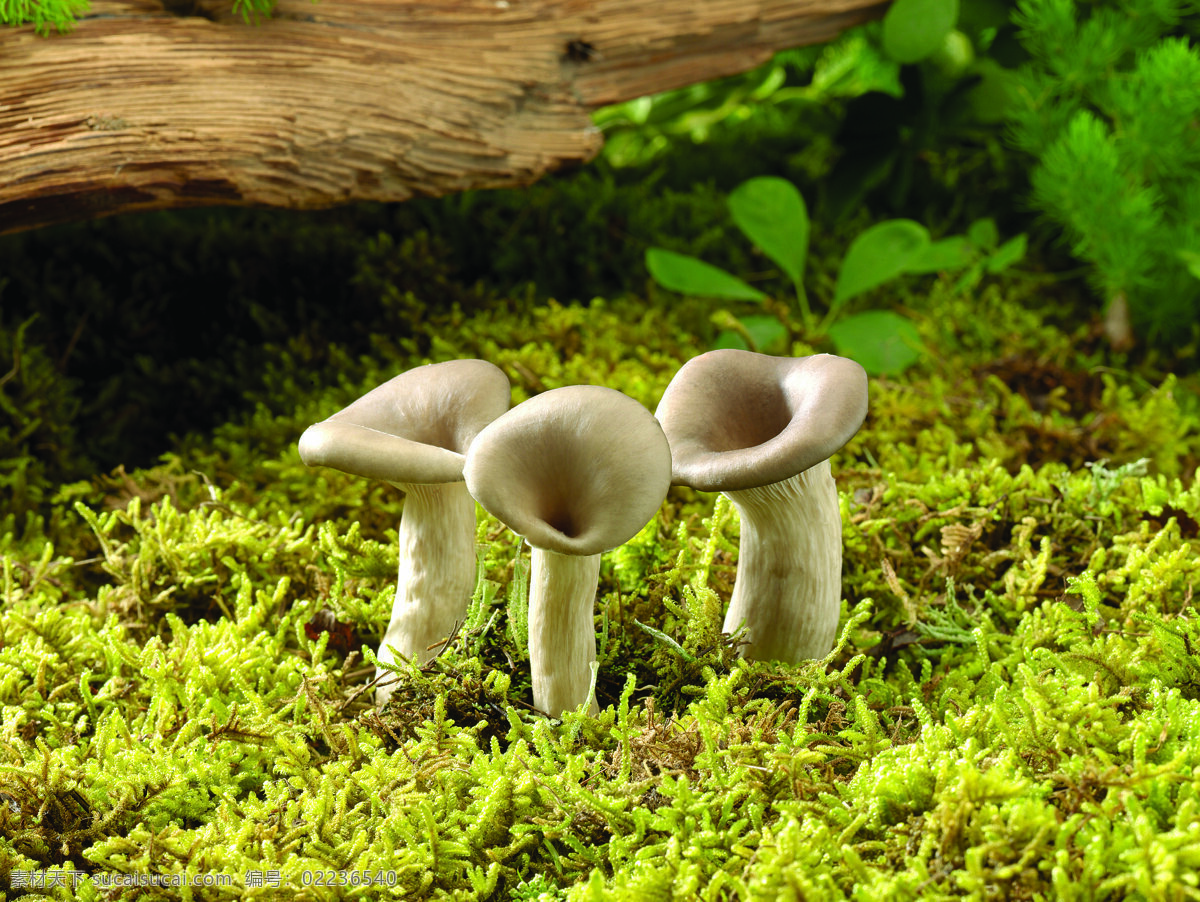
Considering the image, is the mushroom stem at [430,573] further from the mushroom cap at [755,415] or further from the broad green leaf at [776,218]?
the broad green leaf at [776,218]

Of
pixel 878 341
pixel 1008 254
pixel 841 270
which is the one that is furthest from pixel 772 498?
pixel 1008 254

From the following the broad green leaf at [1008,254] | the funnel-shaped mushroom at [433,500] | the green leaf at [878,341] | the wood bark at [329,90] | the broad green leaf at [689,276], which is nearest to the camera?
the funnel-shaped mushroom at [433,500]

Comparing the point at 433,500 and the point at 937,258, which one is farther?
the point at 937,258

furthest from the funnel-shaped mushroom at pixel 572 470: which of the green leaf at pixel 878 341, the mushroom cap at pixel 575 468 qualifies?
the green leaf at pixel 878 341

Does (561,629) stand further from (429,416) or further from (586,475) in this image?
(429,416)

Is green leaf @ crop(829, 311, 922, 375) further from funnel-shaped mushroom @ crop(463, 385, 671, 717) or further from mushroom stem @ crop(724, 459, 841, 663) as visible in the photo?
funnel-shaped mushroom @ crop(463, 385, 671, 717)

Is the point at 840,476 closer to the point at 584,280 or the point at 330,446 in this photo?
the point at 330,446

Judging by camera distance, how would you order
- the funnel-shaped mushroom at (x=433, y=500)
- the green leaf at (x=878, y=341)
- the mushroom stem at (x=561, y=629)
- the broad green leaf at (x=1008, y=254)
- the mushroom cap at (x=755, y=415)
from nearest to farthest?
the mushroom cap at (x=755, y=415) < the mushroom stem at (x=561, y=629) < the funnel-shaped mushroom at (x=433, y=500) < the green leaf at (x=878, y=341) < the broad green leaf at (x=1008, y=254)
